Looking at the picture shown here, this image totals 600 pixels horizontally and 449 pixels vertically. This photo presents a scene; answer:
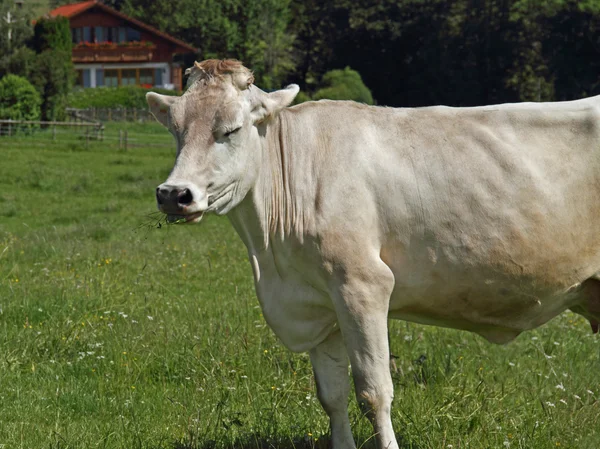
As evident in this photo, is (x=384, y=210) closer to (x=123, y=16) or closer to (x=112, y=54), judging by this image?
(x=123, y=16)

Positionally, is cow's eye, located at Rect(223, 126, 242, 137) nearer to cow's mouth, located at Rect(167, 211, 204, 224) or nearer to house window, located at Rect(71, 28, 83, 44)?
cow's mouth, located at Rect(167, 211, 204, 224)

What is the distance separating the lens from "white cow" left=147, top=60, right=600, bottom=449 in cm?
487

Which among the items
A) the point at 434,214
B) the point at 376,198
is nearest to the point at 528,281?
the point at 434,214

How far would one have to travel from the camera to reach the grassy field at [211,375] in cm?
566

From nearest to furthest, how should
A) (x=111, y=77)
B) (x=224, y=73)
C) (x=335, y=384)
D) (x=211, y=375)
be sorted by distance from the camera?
(x=224, y=73) → (x=335, y=384) → (x=211, y=375) → (x=111, y=77)

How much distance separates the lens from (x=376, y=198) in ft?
16.4

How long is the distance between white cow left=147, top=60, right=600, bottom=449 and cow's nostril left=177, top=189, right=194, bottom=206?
0.18 m

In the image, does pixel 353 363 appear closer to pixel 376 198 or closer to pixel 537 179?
pixel 376 198

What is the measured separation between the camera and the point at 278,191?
17.0 ft

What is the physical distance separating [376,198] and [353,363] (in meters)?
0.88

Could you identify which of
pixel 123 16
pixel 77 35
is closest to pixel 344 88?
pixel 123 16

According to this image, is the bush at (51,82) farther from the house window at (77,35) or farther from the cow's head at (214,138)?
the cow's head at (214,138)

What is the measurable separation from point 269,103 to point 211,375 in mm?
2370

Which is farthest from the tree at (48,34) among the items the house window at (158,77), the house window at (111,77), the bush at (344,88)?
the bush at (344,88)
